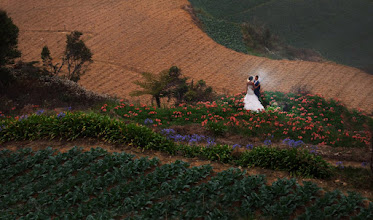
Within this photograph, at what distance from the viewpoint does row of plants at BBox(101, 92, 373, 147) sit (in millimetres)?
10406

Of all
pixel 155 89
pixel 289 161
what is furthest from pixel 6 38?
pixel 289 161

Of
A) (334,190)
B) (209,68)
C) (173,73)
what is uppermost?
(334,190)

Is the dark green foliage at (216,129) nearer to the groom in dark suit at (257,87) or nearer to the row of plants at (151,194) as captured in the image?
the row of plants at (151,194)

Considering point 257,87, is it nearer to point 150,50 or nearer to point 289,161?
point 289,161

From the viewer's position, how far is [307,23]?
28.8m

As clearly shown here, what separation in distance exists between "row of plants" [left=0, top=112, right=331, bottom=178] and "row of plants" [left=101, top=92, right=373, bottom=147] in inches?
74.1

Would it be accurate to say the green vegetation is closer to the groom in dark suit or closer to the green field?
the groom in dark suit

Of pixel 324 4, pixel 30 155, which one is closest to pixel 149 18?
pixel 324 4

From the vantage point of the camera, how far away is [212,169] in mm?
7609

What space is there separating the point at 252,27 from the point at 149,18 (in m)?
7.71

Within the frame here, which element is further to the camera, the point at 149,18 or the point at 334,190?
the point at 149,18

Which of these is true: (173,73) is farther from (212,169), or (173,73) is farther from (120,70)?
(212,169)

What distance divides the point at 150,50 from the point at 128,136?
46.2 feet

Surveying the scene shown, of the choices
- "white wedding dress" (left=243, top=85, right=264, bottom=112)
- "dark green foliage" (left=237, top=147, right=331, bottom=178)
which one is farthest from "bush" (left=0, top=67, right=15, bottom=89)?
"dark green foliage" (left=237, top=147, right=331, bottom=178)
